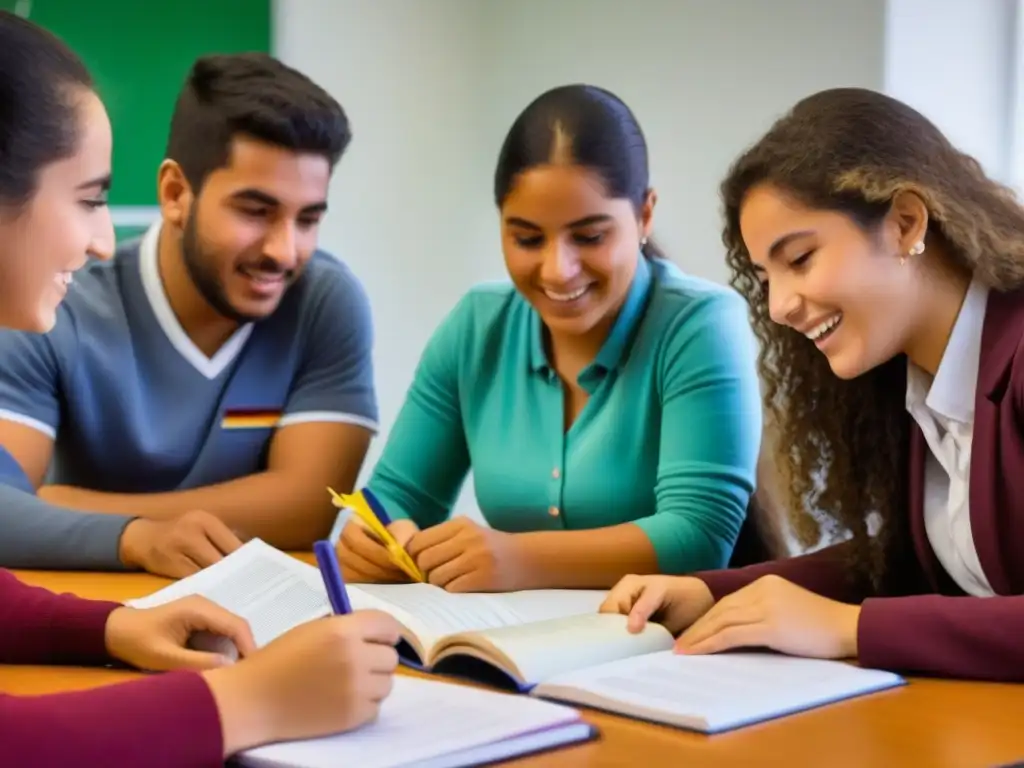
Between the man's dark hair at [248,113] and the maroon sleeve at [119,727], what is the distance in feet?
3.81

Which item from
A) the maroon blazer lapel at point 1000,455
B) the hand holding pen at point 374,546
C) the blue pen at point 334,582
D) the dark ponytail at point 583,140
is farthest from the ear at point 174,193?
the maroon blazer lapel at point 1000,455

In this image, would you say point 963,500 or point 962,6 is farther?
point 962,6

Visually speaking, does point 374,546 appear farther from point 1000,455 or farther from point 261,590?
point 1000,455

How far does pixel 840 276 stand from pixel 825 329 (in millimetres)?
72

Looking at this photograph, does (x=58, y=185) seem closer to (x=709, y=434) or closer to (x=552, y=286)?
(x=552, y=286)

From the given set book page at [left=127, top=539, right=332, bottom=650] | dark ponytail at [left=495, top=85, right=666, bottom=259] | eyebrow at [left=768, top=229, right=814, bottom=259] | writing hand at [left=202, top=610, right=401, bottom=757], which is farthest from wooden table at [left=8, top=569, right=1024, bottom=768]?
dark ponytail at [left=495, top=85, right=666, bottom=259]

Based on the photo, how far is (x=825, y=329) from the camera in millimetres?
1375

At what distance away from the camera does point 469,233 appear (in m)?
3.37

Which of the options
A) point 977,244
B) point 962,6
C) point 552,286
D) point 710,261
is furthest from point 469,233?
point 977,244

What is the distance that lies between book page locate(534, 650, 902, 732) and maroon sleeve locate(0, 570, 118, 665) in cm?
42

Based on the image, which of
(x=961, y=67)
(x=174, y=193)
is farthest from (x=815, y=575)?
(x=961, y=67)

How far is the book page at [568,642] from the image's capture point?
3.73 ft

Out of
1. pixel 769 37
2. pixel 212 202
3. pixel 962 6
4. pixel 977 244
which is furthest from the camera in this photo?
pixel 769 37

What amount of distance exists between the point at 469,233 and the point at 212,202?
4.63ft
